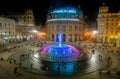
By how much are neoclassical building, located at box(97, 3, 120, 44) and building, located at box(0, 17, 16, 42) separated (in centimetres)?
4761

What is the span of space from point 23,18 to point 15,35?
95.8 feet

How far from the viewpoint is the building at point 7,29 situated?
6453 centimetres

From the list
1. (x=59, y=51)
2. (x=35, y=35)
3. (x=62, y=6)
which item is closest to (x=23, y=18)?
(x=35, y=35)

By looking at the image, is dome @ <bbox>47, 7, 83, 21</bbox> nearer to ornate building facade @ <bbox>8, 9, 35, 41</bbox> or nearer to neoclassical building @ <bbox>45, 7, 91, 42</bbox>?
neoclassical building @ <bbox>45, 7, 91, 42</bbox>

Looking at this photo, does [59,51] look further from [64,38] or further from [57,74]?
[64,38]

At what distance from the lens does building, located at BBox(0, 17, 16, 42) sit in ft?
212

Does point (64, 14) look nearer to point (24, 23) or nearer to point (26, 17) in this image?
point (26, 17)

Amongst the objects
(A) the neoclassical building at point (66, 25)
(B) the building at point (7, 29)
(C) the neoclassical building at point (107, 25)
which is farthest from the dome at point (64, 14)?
(B) the building at point (7, 29)

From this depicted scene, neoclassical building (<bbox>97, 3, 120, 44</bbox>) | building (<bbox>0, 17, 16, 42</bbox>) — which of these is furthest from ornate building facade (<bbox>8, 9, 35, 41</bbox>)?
neoclassical building (<bbox>97, 3, 120, 44</bbox>)

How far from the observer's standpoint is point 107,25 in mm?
80188

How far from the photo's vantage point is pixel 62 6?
343ft

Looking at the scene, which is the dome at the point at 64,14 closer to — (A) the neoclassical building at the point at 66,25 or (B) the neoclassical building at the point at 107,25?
(A) the neoclassical building at the point at 66,25

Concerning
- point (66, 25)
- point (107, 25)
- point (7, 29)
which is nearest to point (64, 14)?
point (66, 25)

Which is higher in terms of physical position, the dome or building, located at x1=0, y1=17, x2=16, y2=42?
the dome
